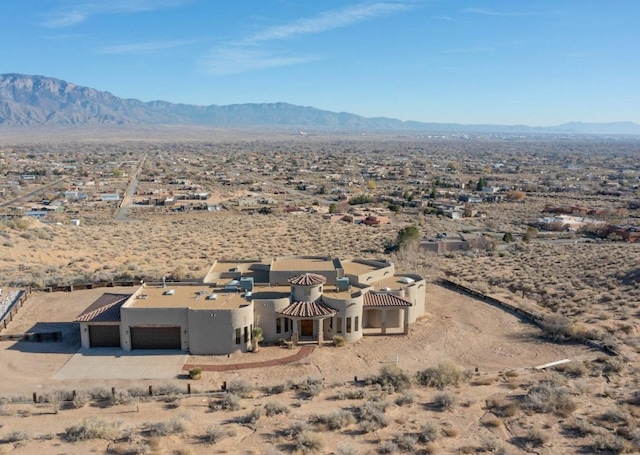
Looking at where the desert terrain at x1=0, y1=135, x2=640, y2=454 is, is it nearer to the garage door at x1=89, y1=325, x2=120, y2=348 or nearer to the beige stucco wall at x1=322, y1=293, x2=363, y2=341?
the beige stucco wall at x1=322, y1=293, x2=363, y2=341

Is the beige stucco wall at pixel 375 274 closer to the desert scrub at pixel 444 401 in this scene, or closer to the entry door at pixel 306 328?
the entry door at pixel 306 328

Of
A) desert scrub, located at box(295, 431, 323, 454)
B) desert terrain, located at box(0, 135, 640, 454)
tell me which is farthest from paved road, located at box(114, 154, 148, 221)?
desert scrub, located at box(295, 431, 323, 454)

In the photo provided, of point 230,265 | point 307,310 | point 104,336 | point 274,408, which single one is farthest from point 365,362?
point 230,265

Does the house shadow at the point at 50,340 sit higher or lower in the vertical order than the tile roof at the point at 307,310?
lower

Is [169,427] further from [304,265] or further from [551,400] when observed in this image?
[304,265]

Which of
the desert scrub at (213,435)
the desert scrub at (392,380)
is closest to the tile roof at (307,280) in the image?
the desert scrub at (392,380)

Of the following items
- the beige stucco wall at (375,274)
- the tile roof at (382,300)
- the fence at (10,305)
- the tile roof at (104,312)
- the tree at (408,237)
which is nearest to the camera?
the tile roof at (104,312)

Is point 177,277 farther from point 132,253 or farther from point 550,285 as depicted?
point 550,285
